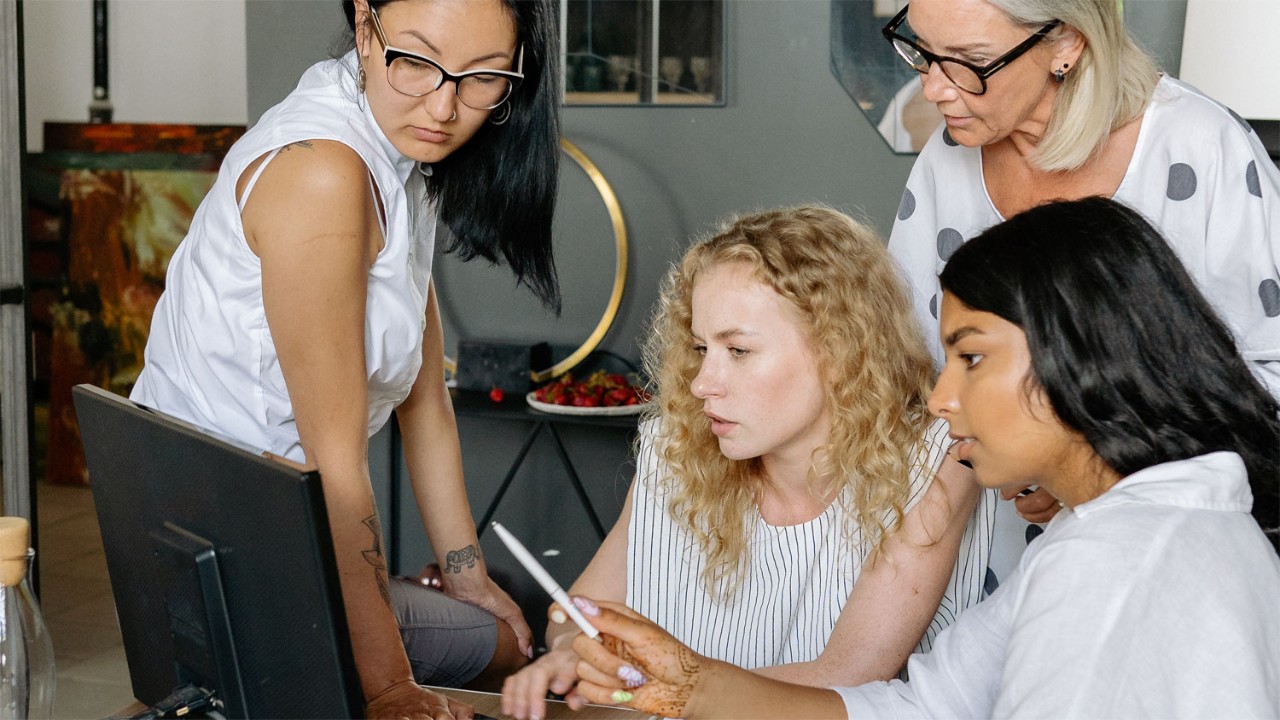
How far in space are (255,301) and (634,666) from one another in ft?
2.04

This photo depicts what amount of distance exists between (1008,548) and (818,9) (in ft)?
5.96

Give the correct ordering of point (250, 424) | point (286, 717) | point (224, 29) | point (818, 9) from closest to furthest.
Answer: point (286, 717)
point (250, 424)
point (818, 9)
point (224, 29)

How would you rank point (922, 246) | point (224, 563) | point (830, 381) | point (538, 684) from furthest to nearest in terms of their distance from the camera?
point (922, 246), point (830, 381), point (538, 684), point (224, 563)

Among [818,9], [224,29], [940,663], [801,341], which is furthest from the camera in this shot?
[224,29]

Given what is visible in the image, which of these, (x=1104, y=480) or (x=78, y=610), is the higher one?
(x=1104, y=480)

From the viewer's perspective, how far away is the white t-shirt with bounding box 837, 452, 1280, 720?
1.00m

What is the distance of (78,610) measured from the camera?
12.9 ft

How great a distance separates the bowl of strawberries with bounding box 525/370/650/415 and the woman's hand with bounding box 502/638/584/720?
184 centimetres

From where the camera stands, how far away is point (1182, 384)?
44.0 inches

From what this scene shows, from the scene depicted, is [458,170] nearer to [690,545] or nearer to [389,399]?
[389,399]

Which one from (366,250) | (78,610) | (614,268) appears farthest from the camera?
(78,610)

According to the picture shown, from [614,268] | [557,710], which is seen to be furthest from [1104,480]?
[614,268]

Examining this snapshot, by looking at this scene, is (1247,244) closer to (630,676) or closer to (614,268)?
(630,676)

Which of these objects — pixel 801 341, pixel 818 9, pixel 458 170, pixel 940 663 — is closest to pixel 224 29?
pixel 818 9
